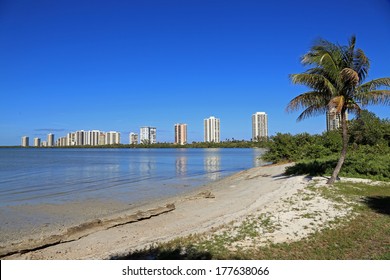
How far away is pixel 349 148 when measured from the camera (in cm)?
2666

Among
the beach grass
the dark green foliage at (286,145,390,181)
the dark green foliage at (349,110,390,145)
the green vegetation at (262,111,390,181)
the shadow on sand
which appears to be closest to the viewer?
the beach grass

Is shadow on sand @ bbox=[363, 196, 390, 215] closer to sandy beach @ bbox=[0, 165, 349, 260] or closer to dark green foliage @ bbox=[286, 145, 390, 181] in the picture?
sandy beach @ bbox=[0, 165, 349, 260]

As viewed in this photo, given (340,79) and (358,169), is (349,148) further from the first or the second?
(340,79)

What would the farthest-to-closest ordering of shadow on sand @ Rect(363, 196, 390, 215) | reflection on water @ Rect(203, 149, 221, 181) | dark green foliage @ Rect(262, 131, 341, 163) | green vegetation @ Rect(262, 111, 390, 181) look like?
dark green foliage @ Rect(262, 131, 341, 163) → reflection on water @ Rect(203, 149, 221, 181) → green vegetation @ Rect(262, 111, 390, 181) → shadow on sand @ Rect(363, 196, 390, 215)

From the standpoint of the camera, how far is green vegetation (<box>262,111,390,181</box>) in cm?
1565

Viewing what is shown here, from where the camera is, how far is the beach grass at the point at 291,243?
5676 millimetres

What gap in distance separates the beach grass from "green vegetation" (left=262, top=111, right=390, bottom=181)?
700cm

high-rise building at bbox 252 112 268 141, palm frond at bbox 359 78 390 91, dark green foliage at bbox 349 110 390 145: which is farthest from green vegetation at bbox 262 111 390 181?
high-rise building at bbox 252 112 268 141

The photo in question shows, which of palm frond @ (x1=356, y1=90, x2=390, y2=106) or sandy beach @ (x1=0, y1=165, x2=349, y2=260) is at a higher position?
palm frond @ (x1=356, y1=90, x2=390, y2=106)

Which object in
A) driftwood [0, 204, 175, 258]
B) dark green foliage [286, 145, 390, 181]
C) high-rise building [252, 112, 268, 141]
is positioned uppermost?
high-rise building [252, 112, 268, 141]

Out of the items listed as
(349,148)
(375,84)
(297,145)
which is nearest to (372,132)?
(349,148)

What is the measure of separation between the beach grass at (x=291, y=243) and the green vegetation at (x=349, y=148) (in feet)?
23.0

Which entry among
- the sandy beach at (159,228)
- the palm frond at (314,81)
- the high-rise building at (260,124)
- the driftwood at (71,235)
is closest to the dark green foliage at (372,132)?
the palm frond at (314,81)

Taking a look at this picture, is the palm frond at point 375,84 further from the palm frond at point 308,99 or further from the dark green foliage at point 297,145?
the dark green foliage at point 297,145
